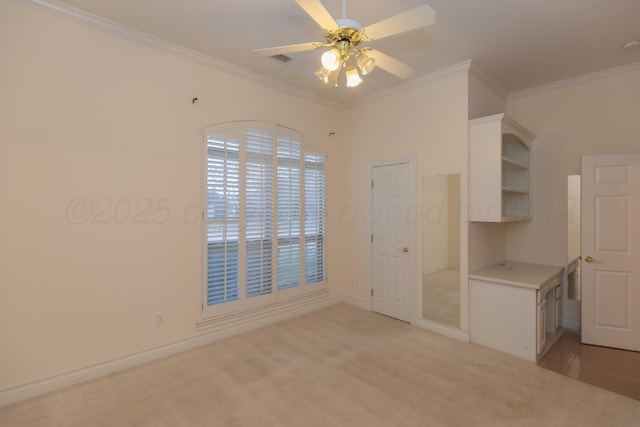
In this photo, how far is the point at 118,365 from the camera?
2.77 meters

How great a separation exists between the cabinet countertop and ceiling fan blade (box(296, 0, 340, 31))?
2968 mm

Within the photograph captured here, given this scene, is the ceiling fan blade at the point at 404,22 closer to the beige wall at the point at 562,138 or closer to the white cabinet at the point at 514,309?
the white cabinet at the point at 514,309

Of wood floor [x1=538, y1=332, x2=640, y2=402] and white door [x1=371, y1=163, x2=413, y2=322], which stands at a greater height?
white door [x1=371, y1=163, x2=413, y2=322]

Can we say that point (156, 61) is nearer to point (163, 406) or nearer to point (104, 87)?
point (104, 87)

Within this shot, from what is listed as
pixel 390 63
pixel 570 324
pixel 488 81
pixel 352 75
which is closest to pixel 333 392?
pixel 352 75

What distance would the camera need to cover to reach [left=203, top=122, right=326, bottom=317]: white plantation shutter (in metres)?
3.43

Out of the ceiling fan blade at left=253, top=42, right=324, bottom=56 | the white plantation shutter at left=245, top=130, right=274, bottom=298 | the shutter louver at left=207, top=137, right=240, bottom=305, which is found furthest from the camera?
the white plantation shutter at left=245, top=130, right=274, bottom=298

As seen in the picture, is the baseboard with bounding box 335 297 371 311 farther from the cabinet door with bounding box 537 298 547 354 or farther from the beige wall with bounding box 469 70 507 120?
the beige wall with bounding box 469 70 507 120

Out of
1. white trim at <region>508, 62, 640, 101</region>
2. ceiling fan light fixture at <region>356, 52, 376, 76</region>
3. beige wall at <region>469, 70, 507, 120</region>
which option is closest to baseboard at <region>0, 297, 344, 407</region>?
ceiling fan light fixture at <region>356, 52, 376, 76</region>

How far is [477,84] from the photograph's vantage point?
3.61 metres

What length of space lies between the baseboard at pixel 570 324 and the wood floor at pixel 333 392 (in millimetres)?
1439

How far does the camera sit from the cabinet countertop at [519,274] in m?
3.09

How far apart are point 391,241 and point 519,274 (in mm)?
1544

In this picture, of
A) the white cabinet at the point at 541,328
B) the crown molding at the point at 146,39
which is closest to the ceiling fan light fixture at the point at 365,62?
the crown molding at the point at 146,39
